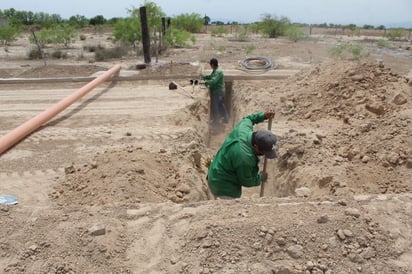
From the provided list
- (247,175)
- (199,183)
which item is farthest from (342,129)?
(247,175)

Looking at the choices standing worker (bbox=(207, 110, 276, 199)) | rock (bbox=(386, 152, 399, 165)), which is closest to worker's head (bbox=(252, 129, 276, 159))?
standing worker (bbox=(207, 110, 276, 199))

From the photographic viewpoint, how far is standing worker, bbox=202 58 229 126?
8891 mm

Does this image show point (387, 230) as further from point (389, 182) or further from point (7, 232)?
point (7, 232)

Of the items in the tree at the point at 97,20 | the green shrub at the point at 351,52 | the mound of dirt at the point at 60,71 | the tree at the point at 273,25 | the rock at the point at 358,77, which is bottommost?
the mound of dirt at the point at 60,71

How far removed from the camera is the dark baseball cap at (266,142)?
3.56 metres

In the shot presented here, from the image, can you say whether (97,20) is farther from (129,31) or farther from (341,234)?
(341,234)

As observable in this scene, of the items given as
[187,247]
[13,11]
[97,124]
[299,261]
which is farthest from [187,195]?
[13,11]

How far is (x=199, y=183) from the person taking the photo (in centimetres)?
529

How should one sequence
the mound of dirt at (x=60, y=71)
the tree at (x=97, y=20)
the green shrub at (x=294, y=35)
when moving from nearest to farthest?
the mound of dirt at (x=60, y=71)
the green shrub at (x=294, y=35)
the tree at (x=97, y=20)

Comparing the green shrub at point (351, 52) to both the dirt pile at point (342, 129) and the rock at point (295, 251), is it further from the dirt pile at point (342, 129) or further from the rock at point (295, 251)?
the rock at point (295, 251)

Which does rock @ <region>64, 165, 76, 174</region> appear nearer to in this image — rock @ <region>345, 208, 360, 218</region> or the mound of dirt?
rock @ <region>345, 208, 360, 218</region>

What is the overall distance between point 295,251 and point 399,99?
536 centimetres

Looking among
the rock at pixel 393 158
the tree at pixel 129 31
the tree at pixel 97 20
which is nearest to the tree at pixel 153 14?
the tree at pixel 129 31

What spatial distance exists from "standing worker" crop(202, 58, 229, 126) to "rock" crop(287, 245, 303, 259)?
6150 mm
